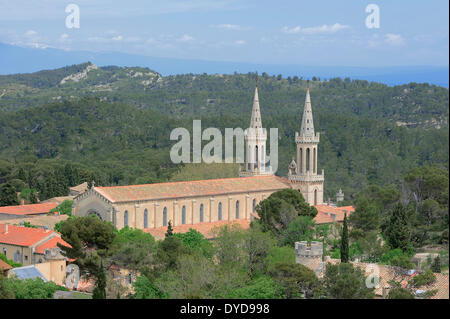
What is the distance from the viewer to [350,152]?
111m

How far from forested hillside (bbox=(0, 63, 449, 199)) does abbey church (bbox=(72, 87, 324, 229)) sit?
46.0ft

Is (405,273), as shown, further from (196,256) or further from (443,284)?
(196,256)

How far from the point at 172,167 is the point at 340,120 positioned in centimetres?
3440

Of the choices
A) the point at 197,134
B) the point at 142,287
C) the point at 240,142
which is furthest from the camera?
the point at 197,134

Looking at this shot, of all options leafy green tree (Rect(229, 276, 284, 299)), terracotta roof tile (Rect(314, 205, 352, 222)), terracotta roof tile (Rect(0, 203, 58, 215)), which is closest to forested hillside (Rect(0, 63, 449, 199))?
terracotta roof tile (Rect(0, 203, 58, 215))

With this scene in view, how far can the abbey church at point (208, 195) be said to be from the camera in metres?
52.8

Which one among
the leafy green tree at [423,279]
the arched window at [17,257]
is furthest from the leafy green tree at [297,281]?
the arched window at [17,257]

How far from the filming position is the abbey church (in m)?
52.8

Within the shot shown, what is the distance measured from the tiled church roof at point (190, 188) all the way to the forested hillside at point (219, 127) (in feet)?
52.4

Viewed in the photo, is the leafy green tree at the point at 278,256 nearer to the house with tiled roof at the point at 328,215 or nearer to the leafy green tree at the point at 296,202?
the leafy green tree at the point at 296,202

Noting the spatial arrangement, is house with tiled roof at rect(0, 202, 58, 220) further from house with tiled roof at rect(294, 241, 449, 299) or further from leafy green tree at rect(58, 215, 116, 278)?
house with tiled roof at rect(294, 241, 449, 299)

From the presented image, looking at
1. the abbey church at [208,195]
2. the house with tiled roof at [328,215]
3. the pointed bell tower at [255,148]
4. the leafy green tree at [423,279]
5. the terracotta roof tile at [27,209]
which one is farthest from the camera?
the pointed bell tower at [255,148]

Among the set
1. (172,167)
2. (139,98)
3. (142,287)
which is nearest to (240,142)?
(172,167)

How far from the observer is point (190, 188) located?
185ft
